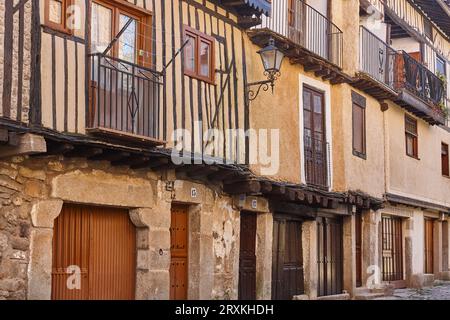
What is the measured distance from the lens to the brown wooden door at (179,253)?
11648 mm

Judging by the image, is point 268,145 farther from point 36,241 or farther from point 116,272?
point 36,241

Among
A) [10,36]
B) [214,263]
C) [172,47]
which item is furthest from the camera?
[214,263]

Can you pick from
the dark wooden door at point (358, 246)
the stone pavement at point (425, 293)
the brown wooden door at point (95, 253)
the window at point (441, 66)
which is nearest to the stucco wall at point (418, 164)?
the dark wooden door at point (358, 246)

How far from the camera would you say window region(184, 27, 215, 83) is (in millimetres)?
11672

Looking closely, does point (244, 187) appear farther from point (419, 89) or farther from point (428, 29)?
point (428, 29)

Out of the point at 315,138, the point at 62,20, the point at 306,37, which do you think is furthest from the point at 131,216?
the point at 306,37

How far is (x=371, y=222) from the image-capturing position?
17594 mm

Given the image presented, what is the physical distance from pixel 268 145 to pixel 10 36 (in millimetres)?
5995

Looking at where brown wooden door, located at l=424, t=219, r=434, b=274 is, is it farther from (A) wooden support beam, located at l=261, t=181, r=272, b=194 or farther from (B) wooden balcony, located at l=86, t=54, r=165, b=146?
(B) wooden balcony, located at l=86, t=54, r=165, b=146

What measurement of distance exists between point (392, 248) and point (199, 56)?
9.79 meters

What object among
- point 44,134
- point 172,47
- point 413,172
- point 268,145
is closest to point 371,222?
point 413,172

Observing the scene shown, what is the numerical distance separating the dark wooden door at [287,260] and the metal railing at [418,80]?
5776 mm

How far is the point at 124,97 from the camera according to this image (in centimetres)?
998

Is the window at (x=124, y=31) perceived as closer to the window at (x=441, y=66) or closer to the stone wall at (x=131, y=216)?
the stone wall at (x=131, y=216)
